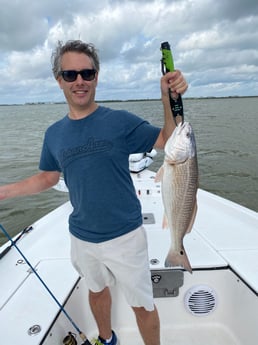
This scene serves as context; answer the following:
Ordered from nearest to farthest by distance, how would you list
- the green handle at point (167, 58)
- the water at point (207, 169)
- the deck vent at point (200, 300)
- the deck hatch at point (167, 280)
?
the green handle at point (167, 58) → the deck hatch at point (167, 280) → the deck vent at point (200, 300) → the water at point (207, 169)

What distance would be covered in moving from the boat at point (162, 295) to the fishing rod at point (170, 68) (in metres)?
1.49

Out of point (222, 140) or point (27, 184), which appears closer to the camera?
point (27, 184)

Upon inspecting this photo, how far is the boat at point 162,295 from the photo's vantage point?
7.66 ft

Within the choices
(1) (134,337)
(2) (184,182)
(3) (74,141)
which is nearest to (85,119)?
(3) (74,141)

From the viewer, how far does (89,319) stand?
286 centimetres

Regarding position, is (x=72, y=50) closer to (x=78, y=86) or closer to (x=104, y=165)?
(x=78, y=86)

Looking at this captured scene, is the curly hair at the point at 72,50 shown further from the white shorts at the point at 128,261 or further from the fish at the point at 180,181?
the white shorts at the point at 128,261

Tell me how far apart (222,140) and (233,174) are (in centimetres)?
696

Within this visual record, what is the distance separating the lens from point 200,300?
2785 millimetres

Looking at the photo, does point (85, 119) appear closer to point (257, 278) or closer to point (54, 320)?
point (54, 320)

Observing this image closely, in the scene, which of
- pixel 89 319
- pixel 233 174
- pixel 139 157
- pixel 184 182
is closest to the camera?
pixel 184 182

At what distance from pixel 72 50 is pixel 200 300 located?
238 centimetres

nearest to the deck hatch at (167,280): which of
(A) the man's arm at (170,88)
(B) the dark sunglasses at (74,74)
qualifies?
(A) the man's arm at (170,88)

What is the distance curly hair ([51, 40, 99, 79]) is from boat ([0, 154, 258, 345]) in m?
1.52
